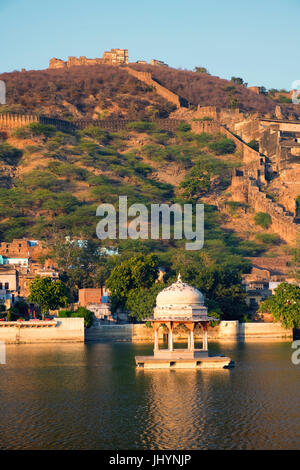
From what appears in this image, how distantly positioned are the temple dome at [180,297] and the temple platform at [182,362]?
2.37 m

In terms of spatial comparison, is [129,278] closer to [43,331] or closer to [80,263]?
[80,263]

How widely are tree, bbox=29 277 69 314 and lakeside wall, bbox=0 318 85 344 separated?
3.53m

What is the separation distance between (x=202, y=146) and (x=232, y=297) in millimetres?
46921

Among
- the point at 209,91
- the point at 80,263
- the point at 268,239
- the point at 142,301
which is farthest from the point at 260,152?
the point at 142,301

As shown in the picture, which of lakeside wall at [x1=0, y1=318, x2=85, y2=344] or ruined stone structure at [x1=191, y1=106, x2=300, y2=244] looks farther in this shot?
ruined stone structure at [x1=191, y1=106, x2=300, y2=244]

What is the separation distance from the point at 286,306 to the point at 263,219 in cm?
3113

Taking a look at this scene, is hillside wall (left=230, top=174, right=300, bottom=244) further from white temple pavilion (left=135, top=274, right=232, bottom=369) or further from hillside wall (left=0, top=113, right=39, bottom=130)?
white temple pavilion (left=135, top=274, right=232, bottom=369)

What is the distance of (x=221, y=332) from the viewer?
52.3 metres

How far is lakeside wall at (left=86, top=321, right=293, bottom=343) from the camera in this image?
51906 millimetres

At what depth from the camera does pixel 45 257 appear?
6844 centimetres

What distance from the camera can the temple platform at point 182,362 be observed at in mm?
35750

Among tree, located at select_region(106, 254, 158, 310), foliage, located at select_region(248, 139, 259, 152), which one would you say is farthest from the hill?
tree, located at select_region(106, 254, 158, 310)
